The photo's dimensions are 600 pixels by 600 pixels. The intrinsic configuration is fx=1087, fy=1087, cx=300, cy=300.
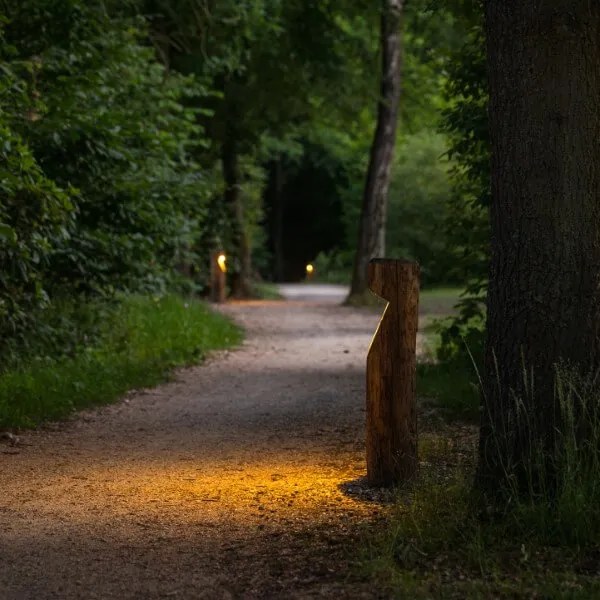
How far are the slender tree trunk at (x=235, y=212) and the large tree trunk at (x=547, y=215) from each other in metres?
27.2

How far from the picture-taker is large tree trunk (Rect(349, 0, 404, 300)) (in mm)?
30547

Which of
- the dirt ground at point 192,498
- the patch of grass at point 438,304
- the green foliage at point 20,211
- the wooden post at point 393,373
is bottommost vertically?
the patch of grass at point 438,304

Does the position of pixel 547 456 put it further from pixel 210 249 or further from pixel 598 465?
pixel 210 249

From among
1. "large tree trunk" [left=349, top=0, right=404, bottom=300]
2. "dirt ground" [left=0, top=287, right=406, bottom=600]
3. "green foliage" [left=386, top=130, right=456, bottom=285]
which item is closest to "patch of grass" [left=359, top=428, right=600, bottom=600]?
"dirt ground" [left=0, top=287, right=406, bottom=600]

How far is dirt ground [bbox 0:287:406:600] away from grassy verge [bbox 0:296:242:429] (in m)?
0.33

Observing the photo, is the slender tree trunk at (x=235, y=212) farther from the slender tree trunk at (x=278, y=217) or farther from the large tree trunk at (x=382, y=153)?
the slender tree trunk at (x=278, y=217)

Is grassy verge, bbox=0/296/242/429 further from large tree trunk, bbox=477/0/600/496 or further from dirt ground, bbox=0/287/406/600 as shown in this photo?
large tree trunk, bbox=477/0/600/496

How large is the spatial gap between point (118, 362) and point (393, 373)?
7.78 m

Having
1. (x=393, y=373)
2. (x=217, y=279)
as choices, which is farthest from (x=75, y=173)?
(x=217, y=279)

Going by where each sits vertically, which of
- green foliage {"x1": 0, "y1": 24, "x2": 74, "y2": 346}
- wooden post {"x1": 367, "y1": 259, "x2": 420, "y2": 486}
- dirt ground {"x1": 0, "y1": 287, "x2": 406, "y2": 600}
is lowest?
dirt ground {"x1": 0, "y1": 287, "x2": 406, "y2": 600}

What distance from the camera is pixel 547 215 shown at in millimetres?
6105

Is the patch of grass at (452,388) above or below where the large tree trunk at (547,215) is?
below

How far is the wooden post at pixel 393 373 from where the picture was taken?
287 inches

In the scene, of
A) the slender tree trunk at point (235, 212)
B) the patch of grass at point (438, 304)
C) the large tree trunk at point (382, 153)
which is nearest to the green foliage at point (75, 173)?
the patch of grass at point (438, 304)
